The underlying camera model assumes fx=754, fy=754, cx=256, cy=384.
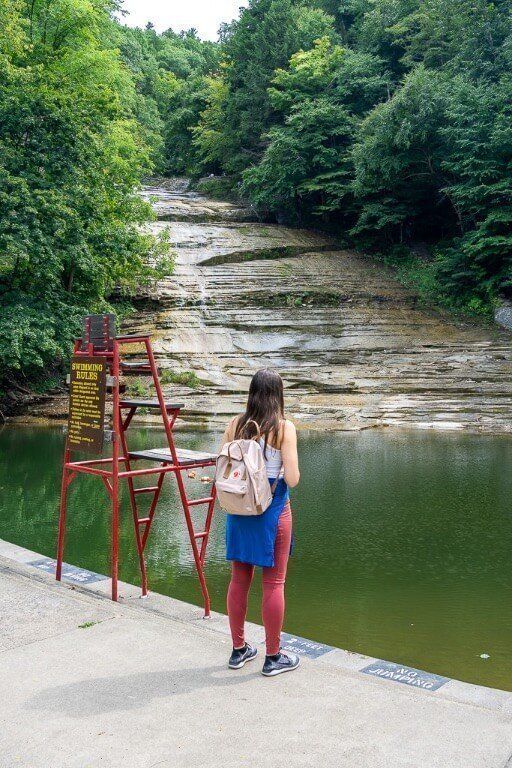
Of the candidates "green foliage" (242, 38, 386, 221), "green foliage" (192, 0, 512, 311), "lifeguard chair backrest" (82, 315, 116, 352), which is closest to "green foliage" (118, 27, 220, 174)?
"green foliage" (192, 0, 512, 311)

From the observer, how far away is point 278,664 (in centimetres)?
406

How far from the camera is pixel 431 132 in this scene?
2886 cm

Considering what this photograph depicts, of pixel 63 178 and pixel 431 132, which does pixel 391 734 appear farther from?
pixel 431 132

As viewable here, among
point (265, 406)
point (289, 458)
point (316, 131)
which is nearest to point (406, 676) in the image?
point (289, 458)

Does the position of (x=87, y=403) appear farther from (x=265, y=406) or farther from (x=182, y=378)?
(x=182, y=378)

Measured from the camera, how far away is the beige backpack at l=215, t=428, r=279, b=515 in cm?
399

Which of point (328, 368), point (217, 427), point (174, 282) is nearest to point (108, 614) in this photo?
point (217, 427)

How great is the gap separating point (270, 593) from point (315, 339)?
2045cm

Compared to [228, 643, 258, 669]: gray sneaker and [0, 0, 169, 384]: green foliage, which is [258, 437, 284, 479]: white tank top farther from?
[0, 0, 169, 384]: green foliage

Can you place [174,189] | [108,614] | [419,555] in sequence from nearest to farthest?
[108,614], [419,555], [174,189]

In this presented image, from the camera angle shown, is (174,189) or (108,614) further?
(174,189)

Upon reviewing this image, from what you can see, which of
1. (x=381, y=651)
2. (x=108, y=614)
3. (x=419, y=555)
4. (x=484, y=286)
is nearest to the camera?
(x=108, y=614)

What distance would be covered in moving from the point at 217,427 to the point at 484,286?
13.5m

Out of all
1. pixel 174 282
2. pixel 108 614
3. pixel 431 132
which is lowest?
pixel 108 614
